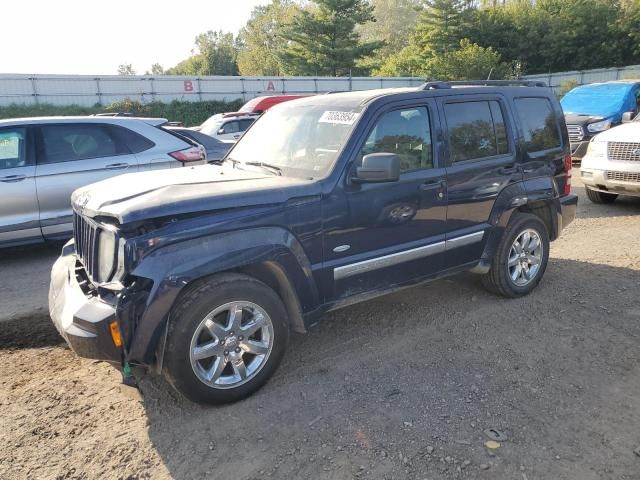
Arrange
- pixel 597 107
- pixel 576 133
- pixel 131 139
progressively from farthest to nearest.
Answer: pixel 597 107 → pixel 576 133 → pixel 131 139

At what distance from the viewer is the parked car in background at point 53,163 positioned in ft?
19.5

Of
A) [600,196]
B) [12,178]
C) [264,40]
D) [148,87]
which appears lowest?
[600,196]

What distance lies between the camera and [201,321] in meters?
2.97

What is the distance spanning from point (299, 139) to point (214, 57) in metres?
80.7

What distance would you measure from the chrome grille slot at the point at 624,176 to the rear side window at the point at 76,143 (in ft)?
22.6

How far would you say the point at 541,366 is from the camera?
357 cm

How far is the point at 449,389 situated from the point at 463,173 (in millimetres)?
1754

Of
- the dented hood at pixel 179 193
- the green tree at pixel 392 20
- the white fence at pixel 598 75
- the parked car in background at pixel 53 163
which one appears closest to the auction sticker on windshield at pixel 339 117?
the dented hood at pixel 179 193

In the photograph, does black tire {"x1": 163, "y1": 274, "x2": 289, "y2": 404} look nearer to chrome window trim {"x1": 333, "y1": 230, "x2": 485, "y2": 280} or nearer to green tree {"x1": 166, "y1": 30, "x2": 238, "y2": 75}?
chrome window trim {"x1": 333, "y1": 230, "x2": 485, "y2": 280}

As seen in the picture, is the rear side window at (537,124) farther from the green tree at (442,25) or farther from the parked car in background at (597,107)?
the green tree at (442,25)

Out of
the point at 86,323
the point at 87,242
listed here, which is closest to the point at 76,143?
the point at 87,242

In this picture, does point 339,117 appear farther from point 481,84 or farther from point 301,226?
point 481,84

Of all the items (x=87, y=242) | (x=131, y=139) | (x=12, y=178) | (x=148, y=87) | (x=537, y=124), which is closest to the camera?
(x=87, y=242)

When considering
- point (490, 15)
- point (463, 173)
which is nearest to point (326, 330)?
point (463, 173)
